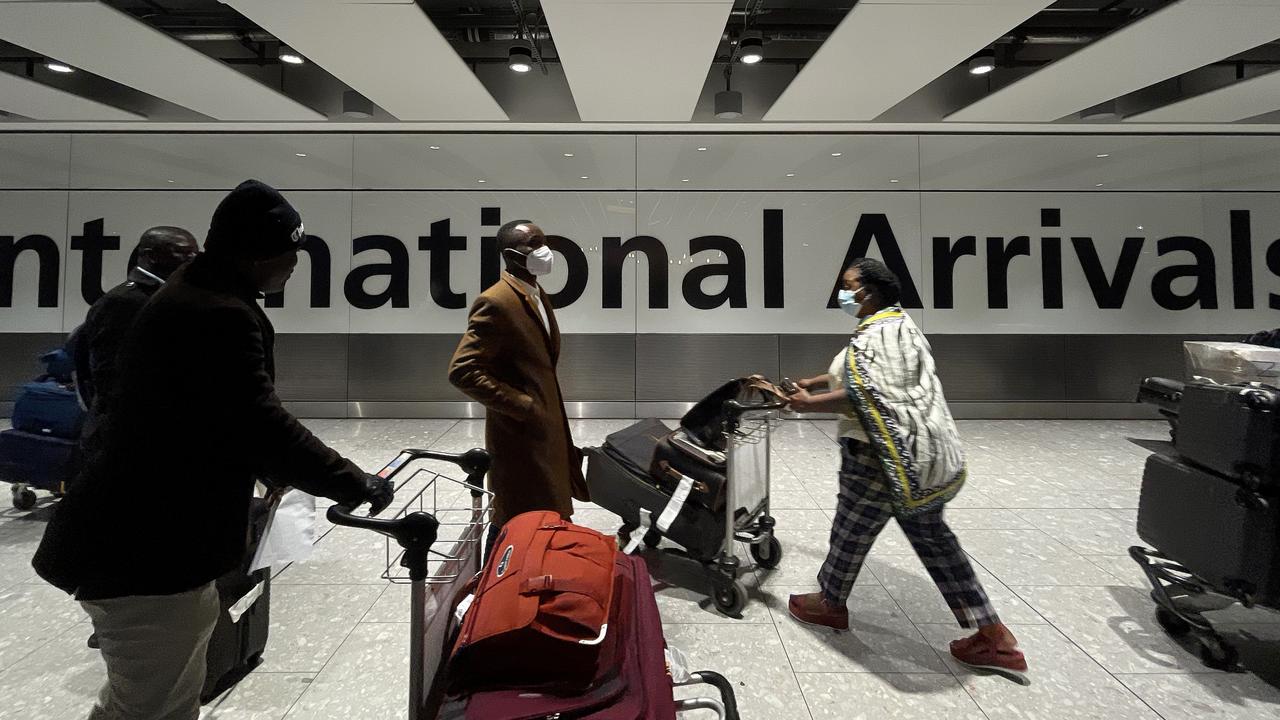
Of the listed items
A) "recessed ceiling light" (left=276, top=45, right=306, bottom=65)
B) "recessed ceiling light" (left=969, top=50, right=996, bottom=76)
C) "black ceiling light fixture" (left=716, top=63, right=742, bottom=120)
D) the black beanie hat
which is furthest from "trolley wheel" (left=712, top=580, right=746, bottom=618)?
"recessed ceiling light" (left=276, top=45, right=306, bottom=65)

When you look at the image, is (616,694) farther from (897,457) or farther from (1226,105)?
(1226,105)

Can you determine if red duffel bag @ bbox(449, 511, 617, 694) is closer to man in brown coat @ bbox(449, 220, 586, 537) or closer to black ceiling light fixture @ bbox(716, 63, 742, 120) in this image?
man in brown coat @ bbox(449, 220, 586, 537)

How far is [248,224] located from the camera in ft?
3.65

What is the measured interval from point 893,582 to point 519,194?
19.3ft

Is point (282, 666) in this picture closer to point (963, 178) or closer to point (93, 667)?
point (93, 667)

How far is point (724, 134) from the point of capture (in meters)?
6.70

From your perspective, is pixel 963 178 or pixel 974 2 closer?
pixel 974 2

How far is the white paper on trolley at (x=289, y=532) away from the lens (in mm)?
1456

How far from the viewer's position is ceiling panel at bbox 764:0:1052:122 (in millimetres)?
3842

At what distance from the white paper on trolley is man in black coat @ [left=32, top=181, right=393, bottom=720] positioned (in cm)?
33

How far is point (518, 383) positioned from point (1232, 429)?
8.71 ft

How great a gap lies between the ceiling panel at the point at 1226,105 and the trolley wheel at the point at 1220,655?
5.79 m

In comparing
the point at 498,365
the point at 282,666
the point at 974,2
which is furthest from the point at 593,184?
the point at 282,666

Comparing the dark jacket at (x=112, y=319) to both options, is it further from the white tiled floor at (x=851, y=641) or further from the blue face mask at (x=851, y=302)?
the blue face mask at (x=851, y=302)
